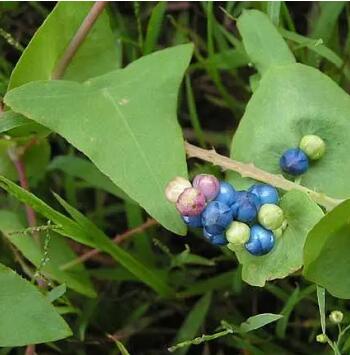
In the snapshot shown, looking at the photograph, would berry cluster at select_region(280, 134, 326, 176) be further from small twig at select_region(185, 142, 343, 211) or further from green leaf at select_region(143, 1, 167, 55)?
green leaf at select_region(143, 1, 167, 55)

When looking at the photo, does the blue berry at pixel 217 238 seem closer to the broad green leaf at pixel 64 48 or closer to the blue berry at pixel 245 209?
the blue berry at pixel 245 209

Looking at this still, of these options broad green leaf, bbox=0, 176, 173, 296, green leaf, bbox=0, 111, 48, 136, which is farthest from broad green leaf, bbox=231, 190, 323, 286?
green leaf, bbox=0, 111, 48, 136

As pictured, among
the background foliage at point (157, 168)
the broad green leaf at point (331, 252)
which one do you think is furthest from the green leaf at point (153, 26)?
the broad green leaf at point (331, 252)

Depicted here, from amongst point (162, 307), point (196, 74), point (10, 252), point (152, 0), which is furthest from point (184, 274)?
point (152, 0)

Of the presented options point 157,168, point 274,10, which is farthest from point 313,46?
point 157,168

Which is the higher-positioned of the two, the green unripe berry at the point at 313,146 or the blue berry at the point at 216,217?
the blue berry at the point at 216,217

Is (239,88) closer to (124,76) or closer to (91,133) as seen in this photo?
(124,76)

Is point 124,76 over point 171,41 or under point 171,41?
over
